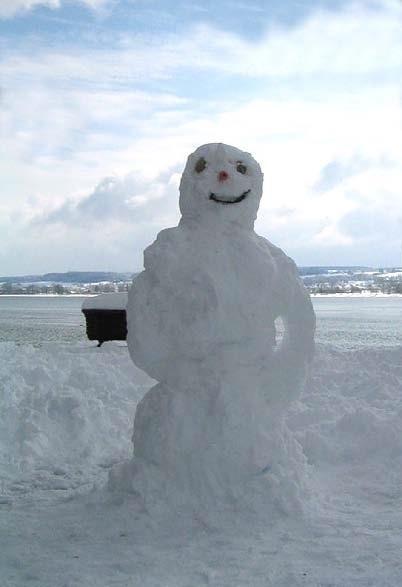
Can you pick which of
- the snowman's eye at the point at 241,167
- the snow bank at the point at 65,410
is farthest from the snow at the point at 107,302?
the snowman's eye at the point at 241,167

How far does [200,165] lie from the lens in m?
5.00

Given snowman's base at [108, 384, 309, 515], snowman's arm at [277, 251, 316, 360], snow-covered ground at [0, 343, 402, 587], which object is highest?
snowman's arm at [277, 251, 316, 360]

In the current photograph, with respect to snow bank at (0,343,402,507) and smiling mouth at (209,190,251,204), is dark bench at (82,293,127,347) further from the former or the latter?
smiling mouth at (209,190,251,204)

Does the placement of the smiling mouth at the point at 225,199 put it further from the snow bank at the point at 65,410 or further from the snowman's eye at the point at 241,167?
the snow bank at the point at 65,410

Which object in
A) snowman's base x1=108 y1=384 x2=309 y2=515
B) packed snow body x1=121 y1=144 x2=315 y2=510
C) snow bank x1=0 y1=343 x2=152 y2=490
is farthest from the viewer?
snow bank x1=0 y1=343 x2=152 y2=490

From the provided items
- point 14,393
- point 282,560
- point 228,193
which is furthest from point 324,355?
point 282,560

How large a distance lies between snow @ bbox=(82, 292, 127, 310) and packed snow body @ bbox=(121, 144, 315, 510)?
823cm

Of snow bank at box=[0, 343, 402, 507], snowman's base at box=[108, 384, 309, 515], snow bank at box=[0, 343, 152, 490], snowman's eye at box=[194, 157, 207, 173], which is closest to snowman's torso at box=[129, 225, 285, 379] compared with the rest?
snowman's base at box=[108, 384, 309, 515]

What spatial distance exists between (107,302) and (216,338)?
28.4ft

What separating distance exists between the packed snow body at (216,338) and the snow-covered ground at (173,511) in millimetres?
352

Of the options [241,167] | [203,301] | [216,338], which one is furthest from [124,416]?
[241,167]

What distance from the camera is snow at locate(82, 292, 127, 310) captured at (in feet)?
42.7

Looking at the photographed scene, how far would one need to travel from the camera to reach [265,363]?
491 centimetres

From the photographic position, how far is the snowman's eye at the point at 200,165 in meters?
4.98
